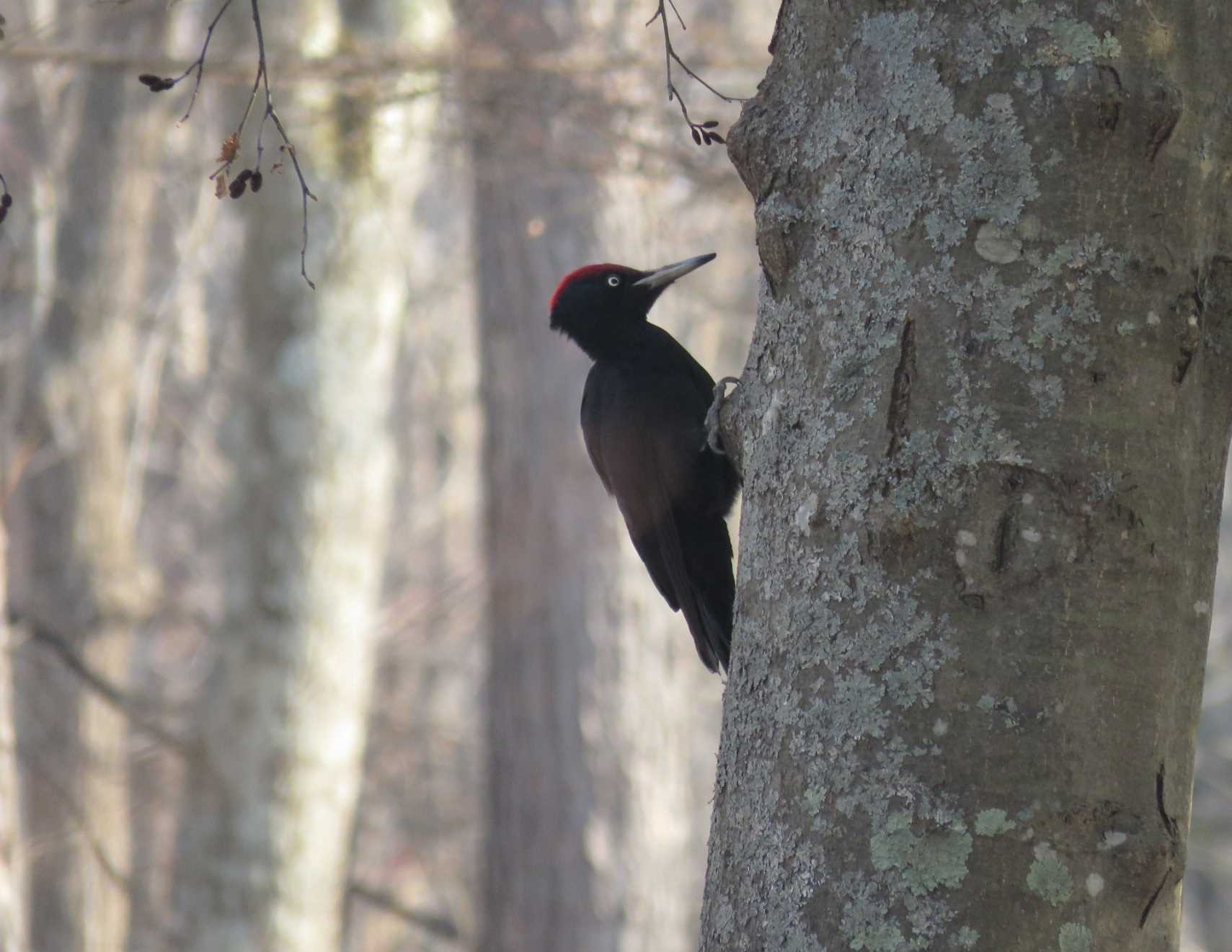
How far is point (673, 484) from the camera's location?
12.4 feet

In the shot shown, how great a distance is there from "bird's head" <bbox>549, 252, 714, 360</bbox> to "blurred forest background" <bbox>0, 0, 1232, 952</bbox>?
3.15ft

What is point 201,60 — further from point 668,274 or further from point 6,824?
point 6,824

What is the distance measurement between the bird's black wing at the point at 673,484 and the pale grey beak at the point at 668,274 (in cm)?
29

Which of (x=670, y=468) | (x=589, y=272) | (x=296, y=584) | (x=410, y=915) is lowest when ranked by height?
(x=410, y=915)

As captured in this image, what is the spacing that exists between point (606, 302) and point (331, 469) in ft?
8.60

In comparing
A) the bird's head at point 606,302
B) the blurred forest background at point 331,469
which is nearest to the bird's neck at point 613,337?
the bird's head at point 606,302

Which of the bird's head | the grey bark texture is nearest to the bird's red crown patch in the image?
the bird's head

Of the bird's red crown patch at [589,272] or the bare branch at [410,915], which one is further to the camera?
the bare branch at [410,915]

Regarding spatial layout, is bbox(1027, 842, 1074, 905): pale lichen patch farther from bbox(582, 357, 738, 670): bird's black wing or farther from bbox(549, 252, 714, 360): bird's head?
bbox(549, 252, 714, 360): bird's head

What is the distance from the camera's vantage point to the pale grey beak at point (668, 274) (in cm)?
387

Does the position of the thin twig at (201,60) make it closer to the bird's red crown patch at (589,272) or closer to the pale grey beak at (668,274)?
the pale grey beak at (668,274)

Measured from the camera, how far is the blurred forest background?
5797 mm

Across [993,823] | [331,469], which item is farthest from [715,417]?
[331,469]

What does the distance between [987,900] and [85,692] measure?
22.9 feet
